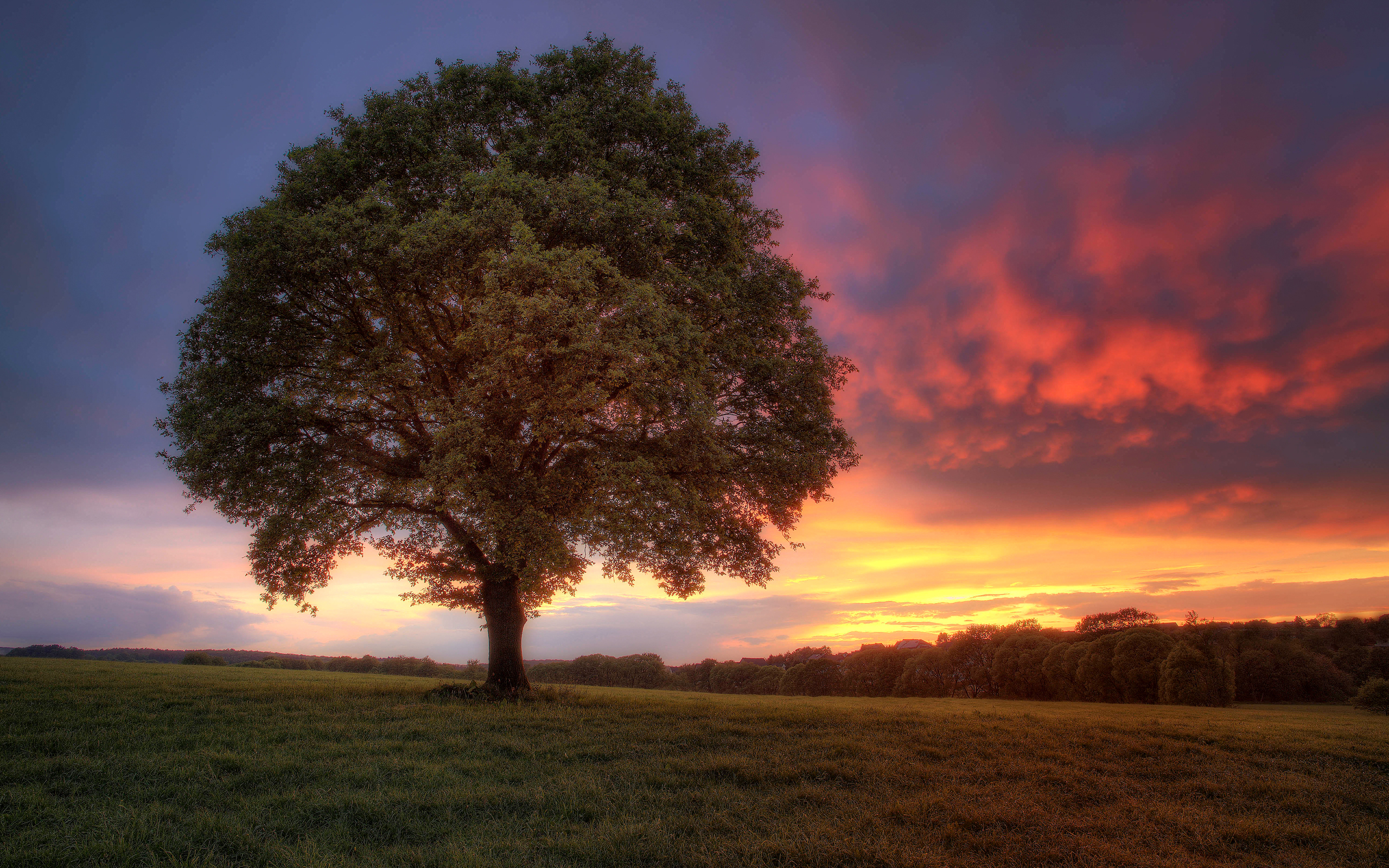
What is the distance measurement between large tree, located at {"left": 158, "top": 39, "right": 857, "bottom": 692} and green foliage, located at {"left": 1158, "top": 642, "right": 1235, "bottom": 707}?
38.9 m

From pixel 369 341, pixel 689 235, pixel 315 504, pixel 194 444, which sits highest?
pixel 689 235

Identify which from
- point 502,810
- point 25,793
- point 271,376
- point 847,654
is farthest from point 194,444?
point 847,654

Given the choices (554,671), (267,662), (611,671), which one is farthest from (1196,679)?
(267,662)

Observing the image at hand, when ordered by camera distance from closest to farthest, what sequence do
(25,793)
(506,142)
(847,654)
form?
(25,793)
(506,142)
(847,654)

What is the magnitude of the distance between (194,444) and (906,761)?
63.1ft

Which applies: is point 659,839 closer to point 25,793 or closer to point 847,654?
point 25,793

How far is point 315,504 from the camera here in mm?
18094

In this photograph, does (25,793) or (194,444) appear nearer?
(25,793)

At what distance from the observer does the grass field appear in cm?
675

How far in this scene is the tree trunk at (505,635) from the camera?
1967 cm

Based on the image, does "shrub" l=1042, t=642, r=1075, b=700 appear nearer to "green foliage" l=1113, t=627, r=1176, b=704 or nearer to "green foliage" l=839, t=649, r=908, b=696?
"green foliage" l=1113, t=627, r=1176, b=704

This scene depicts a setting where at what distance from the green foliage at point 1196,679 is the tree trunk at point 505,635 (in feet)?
144

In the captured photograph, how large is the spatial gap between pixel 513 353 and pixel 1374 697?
138ft

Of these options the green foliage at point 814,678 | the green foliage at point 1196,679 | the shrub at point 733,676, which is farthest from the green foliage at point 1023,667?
the shrub at point 733,676
